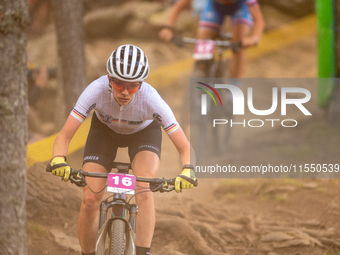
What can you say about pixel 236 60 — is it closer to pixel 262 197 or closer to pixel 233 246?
pixel 262 197

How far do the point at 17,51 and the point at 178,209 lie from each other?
3382 mm

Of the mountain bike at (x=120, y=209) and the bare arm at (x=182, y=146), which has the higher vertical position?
the bare arm at (x=182, y=146)

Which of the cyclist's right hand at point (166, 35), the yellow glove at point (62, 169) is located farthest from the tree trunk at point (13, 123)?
the cyclist's right hand at point (166, 35)

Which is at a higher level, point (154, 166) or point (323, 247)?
point (154, 166)

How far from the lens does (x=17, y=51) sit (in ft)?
9.74

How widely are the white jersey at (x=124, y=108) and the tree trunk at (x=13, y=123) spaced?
0.61 metres

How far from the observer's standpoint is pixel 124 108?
371 cm

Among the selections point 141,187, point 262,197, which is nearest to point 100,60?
point 262,197

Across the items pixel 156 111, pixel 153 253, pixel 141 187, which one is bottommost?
pixel 153 253

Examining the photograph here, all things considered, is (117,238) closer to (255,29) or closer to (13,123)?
(13,123)

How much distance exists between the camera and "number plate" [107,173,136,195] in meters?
3.18

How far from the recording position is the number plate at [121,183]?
10.4ft

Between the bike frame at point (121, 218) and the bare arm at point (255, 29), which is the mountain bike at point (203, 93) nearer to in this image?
the bare arm at point (255, 29)

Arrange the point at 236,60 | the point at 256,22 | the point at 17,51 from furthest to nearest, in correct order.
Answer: the point at 236,60, the point at 256,22, the point at 17,51
